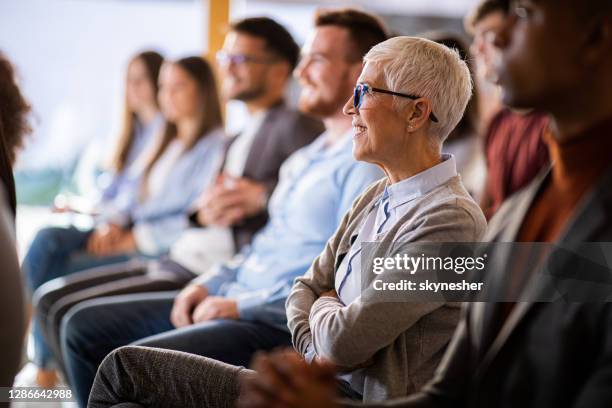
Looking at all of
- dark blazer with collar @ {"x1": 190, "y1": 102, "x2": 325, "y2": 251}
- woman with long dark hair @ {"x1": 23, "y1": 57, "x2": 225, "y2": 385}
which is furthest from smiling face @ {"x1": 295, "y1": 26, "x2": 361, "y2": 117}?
woman with long dark hair @ {"x1": 23, "y1": 57, "x2": 225, "y2": 385}

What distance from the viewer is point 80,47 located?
441 cm

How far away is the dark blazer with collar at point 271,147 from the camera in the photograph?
2.28 meters

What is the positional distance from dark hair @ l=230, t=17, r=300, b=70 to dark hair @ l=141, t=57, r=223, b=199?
1.88 feet

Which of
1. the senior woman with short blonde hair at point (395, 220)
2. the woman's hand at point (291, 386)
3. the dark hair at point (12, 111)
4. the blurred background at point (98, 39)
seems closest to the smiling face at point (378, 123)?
the senior woman with short blonde hair at point (395, 220)

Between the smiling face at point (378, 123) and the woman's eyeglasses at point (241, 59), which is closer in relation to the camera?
the smiling face at point (378, 123)

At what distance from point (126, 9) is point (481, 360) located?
3.94 m

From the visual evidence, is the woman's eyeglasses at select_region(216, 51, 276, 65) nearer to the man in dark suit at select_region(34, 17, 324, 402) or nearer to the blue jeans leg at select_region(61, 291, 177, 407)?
the man in dark suit at select_region(34, 17, 324, 402)

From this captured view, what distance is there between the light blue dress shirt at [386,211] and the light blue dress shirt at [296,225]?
0.61 ft

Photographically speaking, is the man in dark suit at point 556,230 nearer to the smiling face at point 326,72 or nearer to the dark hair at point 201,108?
the smiling face at point 326,72

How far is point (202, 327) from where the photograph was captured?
5.52 feet

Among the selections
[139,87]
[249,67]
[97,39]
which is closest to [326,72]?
[249,67]

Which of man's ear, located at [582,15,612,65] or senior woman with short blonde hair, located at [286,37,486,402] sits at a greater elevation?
man's ear, located at [582,15,612,65]

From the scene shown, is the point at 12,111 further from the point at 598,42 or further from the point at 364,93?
the point at 598,42

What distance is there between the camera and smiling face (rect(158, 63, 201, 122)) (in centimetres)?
314
